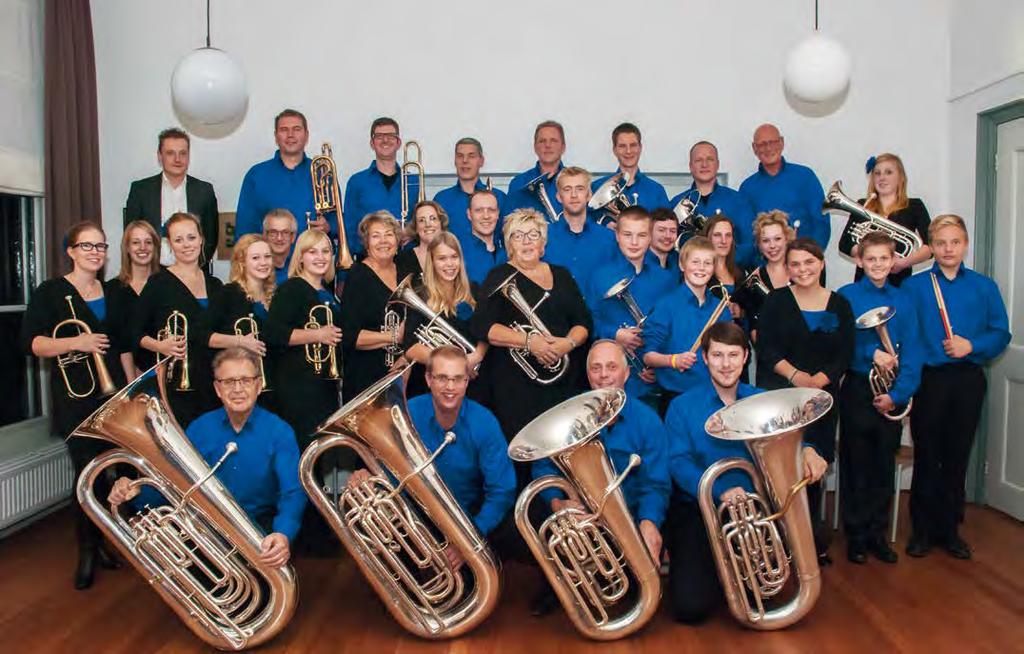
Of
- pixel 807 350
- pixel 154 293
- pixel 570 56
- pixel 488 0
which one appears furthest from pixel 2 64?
pixel 807 350

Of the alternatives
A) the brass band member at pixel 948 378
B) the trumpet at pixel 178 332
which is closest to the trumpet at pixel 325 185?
the trumpet at pixel 178 332

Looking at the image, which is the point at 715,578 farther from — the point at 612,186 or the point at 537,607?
the point at 612,186

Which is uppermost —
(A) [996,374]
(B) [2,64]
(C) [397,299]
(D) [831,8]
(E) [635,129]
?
(D) [831,8]

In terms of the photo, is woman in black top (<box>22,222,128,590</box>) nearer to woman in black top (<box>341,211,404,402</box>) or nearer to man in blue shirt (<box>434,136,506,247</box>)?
woman in black top (<box>341,211,404,402</box>)

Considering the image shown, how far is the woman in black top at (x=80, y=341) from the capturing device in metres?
3.67

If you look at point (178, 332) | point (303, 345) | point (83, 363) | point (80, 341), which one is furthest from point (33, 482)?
point (303, 345)

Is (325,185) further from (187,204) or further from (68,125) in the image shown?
(68,125)

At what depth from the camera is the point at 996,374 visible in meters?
4.85

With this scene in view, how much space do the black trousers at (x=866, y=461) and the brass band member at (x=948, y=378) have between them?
0.22m

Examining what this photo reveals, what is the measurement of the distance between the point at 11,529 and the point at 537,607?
272 cm

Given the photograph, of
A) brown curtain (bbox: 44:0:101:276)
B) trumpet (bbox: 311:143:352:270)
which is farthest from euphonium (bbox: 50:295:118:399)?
trumpet (bbox: 311:143:352:270)

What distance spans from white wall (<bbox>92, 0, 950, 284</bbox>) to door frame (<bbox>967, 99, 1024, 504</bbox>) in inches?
17.8

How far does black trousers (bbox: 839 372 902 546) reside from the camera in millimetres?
3932

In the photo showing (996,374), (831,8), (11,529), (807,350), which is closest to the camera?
(807,350)
